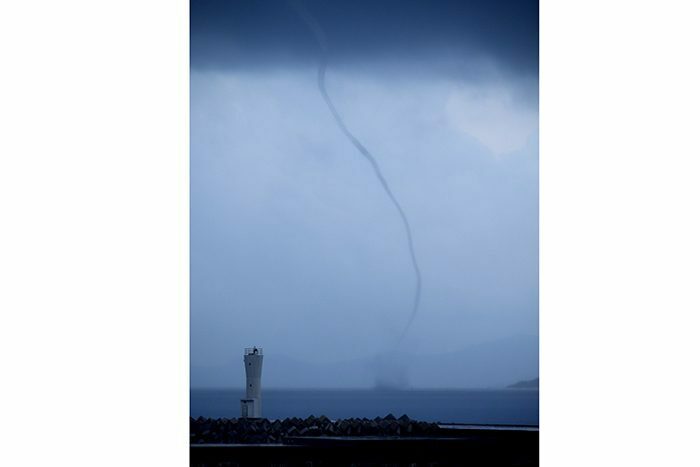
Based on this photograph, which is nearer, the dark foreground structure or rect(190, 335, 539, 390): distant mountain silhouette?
the dark foreground structure

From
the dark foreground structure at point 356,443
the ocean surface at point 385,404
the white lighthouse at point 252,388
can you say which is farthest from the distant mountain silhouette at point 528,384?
the white lighthouse at point 252,388

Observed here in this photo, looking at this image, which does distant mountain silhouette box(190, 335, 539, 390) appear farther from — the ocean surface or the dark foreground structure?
the dark foreground structure

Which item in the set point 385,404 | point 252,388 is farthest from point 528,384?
point 252,388

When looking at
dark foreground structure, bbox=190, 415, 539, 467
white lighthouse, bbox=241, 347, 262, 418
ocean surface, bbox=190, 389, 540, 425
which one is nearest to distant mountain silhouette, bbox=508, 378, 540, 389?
ocean surface, bbox=190, 389, 540, 425

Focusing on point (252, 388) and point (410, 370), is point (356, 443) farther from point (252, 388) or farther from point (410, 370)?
point (252, 388)

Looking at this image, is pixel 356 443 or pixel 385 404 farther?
pixel 385 404

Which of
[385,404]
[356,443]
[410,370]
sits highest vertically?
[410,370]
